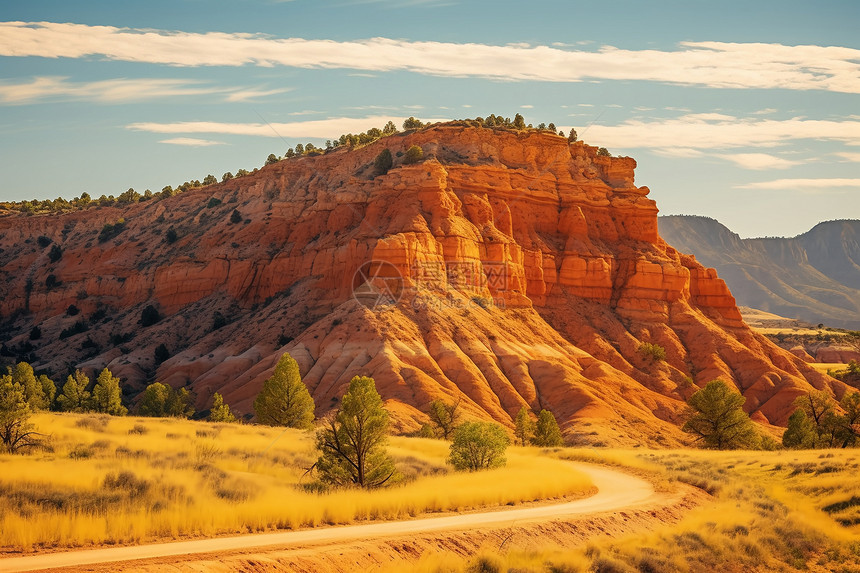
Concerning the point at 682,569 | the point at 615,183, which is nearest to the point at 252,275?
the point at 615,183

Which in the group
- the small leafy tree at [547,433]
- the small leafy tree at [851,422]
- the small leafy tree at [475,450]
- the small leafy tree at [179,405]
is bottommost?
the small leafy tree at [179,405]

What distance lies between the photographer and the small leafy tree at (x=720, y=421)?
61.0m

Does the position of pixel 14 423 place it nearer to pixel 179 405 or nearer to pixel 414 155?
A: pixel 179 405

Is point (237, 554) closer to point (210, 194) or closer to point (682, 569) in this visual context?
point (682, 569)

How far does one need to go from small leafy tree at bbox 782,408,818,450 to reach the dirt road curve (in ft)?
99.2

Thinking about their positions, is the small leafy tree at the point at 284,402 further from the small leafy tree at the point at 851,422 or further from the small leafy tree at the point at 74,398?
the small leafy tree at the point at 851,422

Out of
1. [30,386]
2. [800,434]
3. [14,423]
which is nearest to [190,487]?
[14,423]

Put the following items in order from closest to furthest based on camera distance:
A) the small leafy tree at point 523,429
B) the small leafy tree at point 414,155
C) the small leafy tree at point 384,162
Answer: the small leafy tree at point 523,429, the small leafy tree at point 414,155, the small leafy tree at point 384,162

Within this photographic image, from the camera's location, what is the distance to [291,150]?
128000mm

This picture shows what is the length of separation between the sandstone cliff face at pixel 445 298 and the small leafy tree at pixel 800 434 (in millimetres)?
11200

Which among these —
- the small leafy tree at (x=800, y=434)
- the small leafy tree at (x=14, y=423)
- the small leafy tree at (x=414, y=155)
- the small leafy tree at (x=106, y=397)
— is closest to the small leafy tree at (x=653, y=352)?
the small leafy tree at (x=800, y=434)

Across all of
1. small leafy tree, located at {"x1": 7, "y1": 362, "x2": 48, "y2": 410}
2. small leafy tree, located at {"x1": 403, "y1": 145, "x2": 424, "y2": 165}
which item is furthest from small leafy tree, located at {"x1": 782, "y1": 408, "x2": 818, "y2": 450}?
small leafy tree, located at {"x1": 7, "y1": 362, "x2": 48, "y2": 410}

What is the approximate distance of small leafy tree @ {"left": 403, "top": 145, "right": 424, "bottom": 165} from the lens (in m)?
93.9

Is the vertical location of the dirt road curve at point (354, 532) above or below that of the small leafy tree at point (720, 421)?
above
